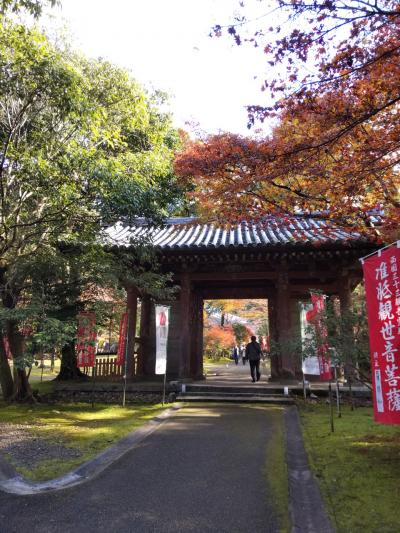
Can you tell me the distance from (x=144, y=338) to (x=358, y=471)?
9919 millimetres

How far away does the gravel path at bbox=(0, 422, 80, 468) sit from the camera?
5.46m

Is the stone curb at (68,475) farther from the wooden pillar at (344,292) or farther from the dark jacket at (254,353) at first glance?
the wooden pillar at (344,292)

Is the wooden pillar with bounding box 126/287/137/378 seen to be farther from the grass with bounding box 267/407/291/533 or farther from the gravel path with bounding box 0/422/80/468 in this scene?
the grass with bounding box 267/407/291/533

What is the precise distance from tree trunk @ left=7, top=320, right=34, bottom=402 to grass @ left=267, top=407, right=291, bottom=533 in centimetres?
533

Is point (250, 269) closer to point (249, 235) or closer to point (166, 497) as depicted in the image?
point (249, 235)

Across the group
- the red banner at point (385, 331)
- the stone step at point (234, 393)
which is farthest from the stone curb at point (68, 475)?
the stone step at point (234, 393)

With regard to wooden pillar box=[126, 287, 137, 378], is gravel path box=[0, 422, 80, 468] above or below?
below

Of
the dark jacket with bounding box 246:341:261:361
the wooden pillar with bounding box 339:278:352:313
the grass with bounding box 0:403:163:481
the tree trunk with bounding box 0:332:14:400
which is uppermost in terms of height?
the wooden pillar with bounding box 339:278:352:313

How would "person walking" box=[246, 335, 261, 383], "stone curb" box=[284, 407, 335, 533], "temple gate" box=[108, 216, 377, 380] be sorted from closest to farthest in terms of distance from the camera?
"stone curb" box=[284, 407, 335, 533] → "temple gate" box=[108, 216, 377, 380] → "person walking" box=[246, 335, 261, 383]

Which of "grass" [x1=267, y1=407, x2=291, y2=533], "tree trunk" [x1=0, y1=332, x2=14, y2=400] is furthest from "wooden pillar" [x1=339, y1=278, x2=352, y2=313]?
"tree trunk" [x1=0, y1=332, x2=14, y2=400]

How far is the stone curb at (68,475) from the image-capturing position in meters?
4.26

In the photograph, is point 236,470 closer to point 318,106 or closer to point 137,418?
point 137,418

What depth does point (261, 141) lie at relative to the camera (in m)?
8.05

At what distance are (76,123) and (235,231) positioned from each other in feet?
24.2
